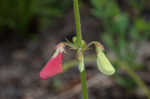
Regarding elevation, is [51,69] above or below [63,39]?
below

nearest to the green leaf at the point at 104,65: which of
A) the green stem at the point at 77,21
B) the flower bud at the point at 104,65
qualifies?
the flower bud at the point at 104,65

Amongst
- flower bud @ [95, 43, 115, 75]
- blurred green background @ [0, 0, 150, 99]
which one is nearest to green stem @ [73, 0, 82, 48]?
flower bud @ [95, 43, 115, 75]

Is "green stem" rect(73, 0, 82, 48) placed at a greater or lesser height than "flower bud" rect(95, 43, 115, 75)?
greater

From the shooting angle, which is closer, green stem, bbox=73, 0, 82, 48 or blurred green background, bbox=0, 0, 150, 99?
green stem, bbox=73, 0, 82, 48

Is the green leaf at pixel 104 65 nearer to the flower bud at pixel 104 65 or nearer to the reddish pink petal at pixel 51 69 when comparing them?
the flower bud at pixel 104 65

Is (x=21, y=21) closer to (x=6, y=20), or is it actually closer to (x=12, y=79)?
(x=6, y=20)

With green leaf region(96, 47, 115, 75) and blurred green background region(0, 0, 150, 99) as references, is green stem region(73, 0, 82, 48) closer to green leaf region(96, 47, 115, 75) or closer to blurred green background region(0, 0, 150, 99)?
green leaf region(96, 47, 115, 75)

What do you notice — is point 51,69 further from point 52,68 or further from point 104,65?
point 104,65

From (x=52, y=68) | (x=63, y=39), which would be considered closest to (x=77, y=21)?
(x=52, y=68)

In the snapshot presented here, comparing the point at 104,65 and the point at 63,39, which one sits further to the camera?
the point at 63,39
